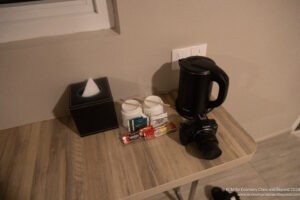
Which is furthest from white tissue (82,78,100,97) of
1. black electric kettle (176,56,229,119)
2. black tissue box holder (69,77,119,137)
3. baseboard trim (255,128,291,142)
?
baseboard trim (255,128,291,142)

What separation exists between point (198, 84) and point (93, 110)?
41 centimetres

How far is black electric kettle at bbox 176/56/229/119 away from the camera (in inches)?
26.4

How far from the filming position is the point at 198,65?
70 cm

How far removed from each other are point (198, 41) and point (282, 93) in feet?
3.01

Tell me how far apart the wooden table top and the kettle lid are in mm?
261

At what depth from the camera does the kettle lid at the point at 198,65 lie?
67 cm

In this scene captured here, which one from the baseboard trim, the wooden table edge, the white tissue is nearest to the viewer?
the wooden table edge

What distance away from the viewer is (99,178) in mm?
621

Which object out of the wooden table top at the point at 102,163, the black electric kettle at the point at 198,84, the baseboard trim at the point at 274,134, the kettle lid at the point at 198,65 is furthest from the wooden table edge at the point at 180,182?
the baseboard trim at the point at 274,134

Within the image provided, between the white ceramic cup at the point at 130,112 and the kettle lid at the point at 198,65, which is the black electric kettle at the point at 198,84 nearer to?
the kettle lid at the point at 198,65

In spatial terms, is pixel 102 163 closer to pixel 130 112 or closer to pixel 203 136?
pixel 130 112

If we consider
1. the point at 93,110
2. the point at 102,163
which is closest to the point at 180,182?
the point at 102,163

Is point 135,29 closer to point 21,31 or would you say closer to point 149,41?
point 149,41

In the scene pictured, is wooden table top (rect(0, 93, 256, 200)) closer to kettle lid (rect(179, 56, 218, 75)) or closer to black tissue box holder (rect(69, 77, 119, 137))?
black tissue box holder (rect(69, 77, 119, 137))
